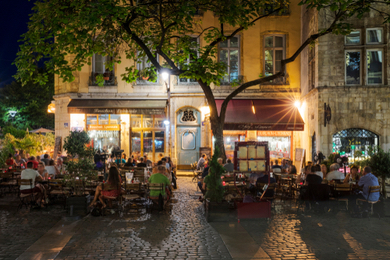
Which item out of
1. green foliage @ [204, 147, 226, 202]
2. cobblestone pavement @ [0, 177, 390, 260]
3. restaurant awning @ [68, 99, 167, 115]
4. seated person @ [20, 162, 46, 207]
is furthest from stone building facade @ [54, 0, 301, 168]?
green foliage @ [204, 147, 226, 202]

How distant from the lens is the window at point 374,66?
576 inches

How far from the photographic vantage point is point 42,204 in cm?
967

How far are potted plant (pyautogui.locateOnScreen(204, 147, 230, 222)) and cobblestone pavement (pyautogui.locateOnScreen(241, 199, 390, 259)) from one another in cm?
55

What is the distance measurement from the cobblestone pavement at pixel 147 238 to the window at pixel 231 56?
A: 11.4 m

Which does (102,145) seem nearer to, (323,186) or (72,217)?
(72,217)

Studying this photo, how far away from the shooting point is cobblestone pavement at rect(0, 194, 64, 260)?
6.00 meters

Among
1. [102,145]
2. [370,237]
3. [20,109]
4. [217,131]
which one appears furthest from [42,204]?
[20,109]

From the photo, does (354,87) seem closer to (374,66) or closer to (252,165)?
(374,66)

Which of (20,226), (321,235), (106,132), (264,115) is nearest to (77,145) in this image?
(106,132)

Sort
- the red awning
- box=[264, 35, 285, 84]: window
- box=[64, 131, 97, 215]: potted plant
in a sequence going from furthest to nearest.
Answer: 1. box=[264, 35, 285, 84]: window
2. the red awning
3. box=[64, 131, 97, 215]: potted plant

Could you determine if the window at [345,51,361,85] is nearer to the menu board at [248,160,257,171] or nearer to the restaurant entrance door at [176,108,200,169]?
the menu board at [248,160,257,171]

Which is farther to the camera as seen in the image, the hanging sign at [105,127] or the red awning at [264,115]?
the hanging sign at [105,127]

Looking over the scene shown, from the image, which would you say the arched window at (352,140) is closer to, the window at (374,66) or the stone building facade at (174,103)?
the window at (374,66)

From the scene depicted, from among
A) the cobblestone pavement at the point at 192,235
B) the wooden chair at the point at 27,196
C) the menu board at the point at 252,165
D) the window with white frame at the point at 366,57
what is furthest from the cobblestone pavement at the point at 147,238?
the window with white frame at the point at 366,57
